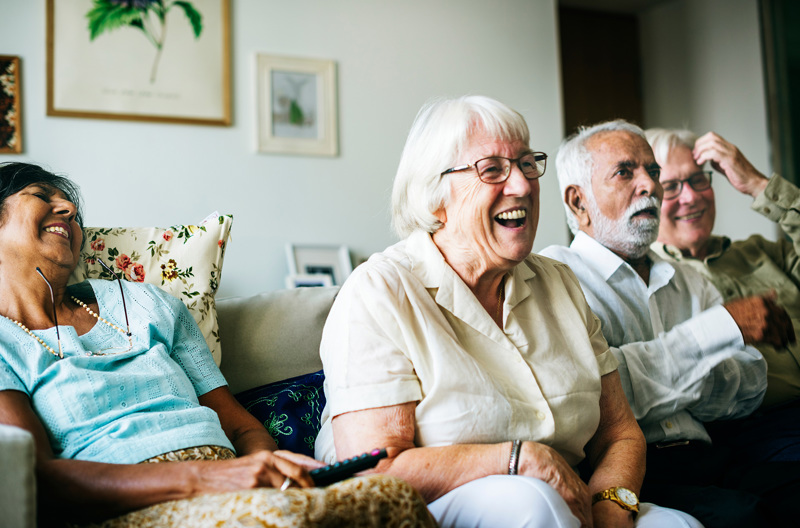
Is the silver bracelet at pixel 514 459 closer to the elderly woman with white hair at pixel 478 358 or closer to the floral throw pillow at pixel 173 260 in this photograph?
the elderly woman with white hair at pixel 478 358

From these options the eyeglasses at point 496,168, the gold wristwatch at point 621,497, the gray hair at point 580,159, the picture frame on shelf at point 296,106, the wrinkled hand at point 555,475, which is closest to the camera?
the wrinkled hand at point 555,475

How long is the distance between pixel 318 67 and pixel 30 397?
2.80m

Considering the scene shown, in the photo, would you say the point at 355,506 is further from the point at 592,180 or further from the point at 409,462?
the point at 592,180

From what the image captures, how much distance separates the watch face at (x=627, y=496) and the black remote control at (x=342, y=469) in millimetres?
506

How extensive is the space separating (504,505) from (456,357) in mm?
280

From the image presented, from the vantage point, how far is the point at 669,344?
5.24 feet

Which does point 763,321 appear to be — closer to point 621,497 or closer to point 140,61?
point 621,497

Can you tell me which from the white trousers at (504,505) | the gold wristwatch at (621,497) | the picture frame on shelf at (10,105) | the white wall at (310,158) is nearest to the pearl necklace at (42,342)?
the white trousers at (504,505)

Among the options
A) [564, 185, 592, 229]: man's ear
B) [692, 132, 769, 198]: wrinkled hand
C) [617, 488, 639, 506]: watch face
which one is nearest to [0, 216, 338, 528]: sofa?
[617, 488, 639, 506]: watch face

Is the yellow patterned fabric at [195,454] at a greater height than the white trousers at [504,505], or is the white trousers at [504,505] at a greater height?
the yellow patterned fabric at [195,454]

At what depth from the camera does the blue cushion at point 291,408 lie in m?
1.48

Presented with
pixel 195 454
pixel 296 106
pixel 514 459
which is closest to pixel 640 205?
pixel 514 459

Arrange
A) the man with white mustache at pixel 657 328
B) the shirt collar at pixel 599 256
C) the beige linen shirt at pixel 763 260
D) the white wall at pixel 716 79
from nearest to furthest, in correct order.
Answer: the man with white mustache at pixel 657 328, the shirt collar at pixel 599 256, the beige linen shirt at pixel 763 260, the white wall at pixel 716 79

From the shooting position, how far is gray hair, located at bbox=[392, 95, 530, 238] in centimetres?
141
